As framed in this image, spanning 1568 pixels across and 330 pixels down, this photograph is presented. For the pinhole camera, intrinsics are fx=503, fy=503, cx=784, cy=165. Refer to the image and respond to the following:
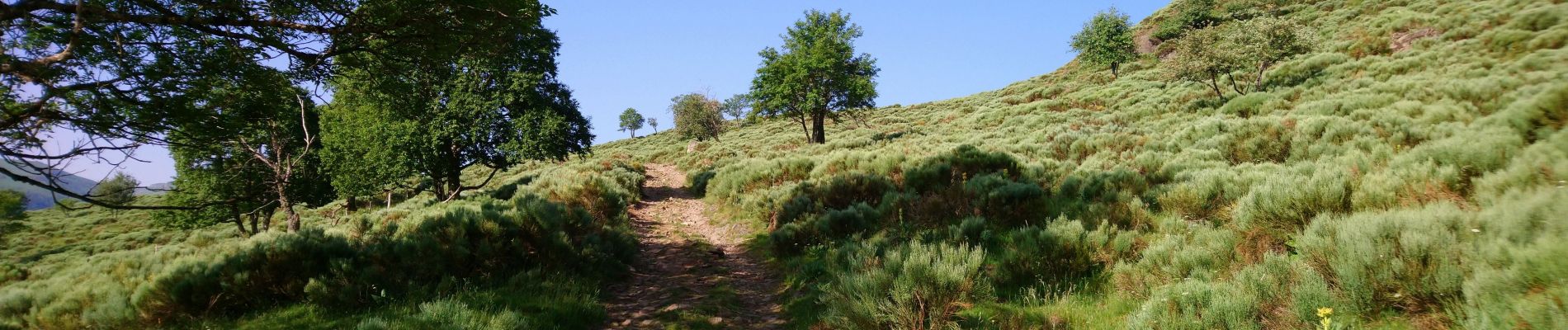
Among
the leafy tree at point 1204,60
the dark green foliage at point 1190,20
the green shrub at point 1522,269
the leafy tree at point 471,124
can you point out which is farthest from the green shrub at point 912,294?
the dark green foliage at point 1190,20

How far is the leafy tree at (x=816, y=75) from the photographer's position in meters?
24.0

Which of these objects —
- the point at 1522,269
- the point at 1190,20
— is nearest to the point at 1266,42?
the point at 1522,269

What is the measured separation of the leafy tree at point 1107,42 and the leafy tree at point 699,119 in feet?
112

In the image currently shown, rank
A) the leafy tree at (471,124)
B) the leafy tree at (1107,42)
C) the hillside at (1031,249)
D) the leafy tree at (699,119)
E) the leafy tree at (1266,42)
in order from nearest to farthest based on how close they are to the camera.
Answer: the hillside at (1031,249)
the leafy tree at (471,124)
the leafy tree at (1266,42)
the leafy tree at (1107,42)
the leafy tree at (699,119)

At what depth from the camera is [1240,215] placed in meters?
5.59

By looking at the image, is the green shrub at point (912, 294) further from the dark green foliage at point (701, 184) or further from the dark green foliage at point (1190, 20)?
the dark green foliage at point (1190, 20)

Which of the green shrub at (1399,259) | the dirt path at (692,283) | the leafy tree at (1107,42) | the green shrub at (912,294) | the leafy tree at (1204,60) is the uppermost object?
the leafy tree at (1107,42)

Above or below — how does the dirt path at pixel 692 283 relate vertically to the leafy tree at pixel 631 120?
below

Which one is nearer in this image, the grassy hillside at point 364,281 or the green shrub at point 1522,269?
the green shrub at point 1522,269

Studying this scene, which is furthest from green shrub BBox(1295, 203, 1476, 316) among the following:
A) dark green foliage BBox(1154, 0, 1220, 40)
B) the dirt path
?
dark green foliage BBox(1154, 0, 1220, 40)

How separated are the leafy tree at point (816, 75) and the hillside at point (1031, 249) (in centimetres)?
1109

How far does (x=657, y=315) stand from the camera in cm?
634

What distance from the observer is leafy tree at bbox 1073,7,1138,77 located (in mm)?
41031

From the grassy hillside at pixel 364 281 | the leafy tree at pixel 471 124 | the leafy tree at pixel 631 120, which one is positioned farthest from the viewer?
the leafy tree at pixel 631 120
